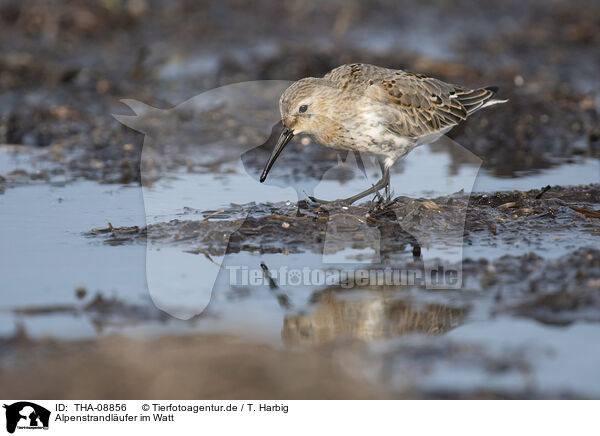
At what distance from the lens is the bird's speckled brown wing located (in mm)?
6902

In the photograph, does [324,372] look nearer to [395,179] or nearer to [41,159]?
[395,179]

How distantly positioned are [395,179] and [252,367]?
14.2ft

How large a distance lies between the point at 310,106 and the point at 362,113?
1.50ft

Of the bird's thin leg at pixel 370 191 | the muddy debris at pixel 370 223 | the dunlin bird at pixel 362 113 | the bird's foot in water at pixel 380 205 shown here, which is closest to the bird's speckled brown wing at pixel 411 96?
the dunlin bird at pixel 362 113

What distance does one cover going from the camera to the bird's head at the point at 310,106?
21.9 ft

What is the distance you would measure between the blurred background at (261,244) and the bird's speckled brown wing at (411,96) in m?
0.84

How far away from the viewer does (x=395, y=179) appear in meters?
8.32

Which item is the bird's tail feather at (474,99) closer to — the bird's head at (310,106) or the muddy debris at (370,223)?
the muddy debris at (370,223)

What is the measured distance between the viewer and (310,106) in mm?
6703
